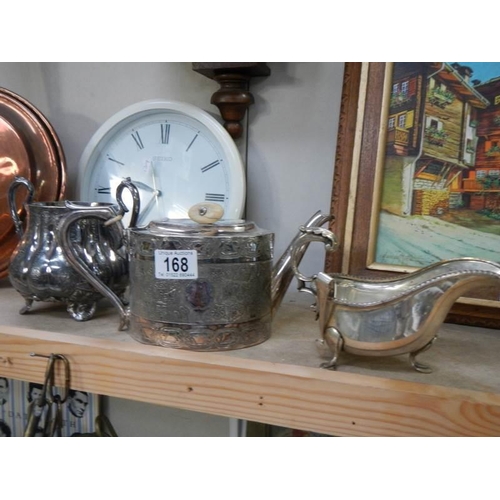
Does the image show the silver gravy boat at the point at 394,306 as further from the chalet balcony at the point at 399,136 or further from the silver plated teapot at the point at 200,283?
the chalet balcony at the point at 399,136

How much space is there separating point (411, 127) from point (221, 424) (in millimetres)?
560

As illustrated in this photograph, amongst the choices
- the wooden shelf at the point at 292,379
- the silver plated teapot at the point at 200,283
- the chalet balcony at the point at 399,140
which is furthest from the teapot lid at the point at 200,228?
the chalet balcony at the point at 399,140

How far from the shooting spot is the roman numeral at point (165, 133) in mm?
777

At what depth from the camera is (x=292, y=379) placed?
47 cm

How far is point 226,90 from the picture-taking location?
0.74m

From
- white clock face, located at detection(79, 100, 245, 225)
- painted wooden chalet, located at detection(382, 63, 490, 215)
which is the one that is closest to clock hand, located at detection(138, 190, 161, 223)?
white clock face, located at detection(79, 100, 245, 225)

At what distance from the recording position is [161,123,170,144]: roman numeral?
78 centimetres

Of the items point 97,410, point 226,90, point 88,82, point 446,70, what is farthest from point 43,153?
point 446,70

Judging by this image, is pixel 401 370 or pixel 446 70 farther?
pixel 446 70

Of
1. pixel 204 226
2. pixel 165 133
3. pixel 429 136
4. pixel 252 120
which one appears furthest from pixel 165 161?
pixel 429 136

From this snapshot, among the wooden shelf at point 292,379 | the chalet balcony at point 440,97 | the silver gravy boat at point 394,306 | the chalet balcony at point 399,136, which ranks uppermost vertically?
the chalet balcony at point 440,97

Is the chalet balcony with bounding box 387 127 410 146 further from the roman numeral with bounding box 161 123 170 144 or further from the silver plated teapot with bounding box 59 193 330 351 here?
the roman numeral with bounding box 161 123 170 144

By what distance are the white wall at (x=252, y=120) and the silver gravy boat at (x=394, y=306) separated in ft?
0.90

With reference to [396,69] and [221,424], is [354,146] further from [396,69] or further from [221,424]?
[221,424]
